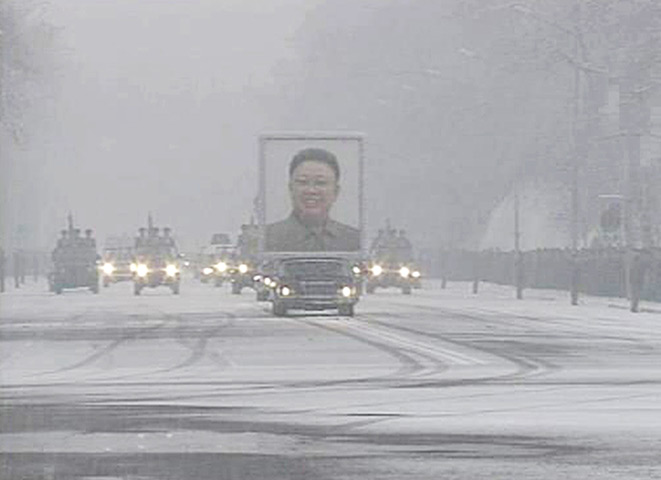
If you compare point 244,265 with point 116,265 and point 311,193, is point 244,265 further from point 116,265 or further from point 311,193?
point 311,193

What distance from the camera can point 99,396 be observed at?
2500 centimetres

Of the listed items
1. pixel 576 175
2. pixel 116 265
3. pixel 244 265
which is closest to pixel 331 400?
pixel 576 175

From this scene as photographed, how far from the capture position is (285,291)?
52531 mm

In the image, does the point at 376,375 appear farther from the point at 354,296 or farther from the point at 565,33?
the point at 565,33

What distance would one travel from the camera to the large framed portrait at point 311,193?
5369 centimetres

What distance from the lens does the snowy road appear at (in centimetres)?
1734

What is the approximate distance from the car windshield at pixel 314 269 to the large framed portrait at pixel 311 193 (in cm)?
93

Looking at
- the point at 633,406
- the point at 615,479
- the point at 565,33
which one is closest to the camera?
the point at 615,479

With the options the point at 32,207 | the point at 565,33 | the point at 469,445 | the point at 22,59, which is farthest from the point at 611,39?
the point at 32,207

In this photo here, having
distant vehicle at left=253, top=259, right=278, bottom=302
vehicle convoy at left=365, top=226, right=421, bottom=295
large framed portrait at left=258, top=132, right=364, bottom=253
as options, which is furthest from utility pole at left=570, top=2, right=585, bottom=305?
large framed portrait at left=258, top=132, right=364, bottom=253

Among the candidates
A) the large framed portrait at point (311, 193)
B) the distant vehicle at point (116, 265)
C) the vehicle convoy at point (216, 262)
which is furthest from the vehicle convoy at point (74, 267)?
the large framed portrait at point (311, 193)

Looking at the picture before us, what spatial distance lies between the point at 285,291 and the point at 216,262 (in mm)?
52393

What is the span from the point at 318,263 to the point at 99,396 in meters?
27.6

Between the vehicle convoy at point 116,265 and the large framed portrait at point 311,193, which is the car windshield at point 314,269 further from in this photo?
the vehicle convoy at point 116,265
